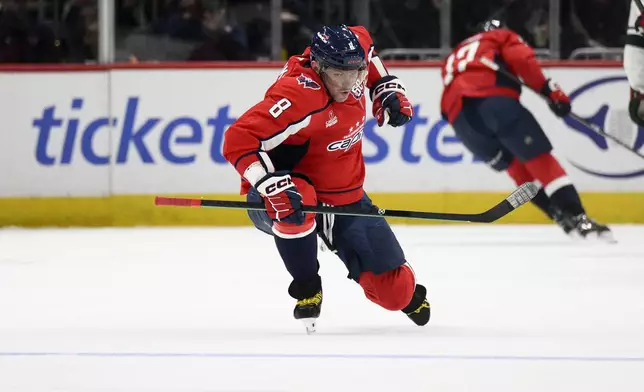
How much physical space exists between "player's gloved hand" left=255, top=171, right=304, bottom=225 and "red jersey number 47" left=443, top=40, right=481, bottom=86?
3680mm

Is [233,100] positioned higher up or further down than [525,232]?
higher up

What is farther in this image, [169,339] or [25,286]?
[25,286]

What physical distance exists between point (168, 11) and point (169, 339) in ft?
16.3

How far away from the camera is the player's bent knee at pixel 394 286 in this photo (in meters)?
4.27

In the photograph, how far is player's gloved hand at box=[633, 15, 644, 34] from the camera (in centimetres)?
648

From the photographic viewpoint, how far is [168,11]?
877 centimetres

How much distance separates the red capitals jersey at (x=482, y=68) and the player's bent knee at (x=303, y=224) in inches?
134

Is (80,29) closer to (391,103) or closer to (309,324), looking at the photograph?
(391,103)

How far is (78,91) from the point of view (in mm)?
8383

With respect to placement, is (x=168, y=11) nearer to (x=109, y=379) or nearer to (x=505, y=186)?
(x=505, y=186)

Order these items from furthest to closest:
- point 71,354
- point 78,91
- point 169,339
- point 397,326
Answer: point 78,91, point 397,326, point 169,339, point 71,354

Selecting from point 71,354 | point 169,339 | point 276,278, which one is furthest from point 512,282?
point 71,354

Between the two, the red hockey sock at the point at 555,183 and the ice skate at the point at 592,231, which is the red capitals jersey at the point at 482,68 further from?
the ice skate at the point at 592,231

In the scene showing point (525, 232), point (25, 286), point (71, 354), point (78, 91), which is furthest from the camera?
point (78, 91)
